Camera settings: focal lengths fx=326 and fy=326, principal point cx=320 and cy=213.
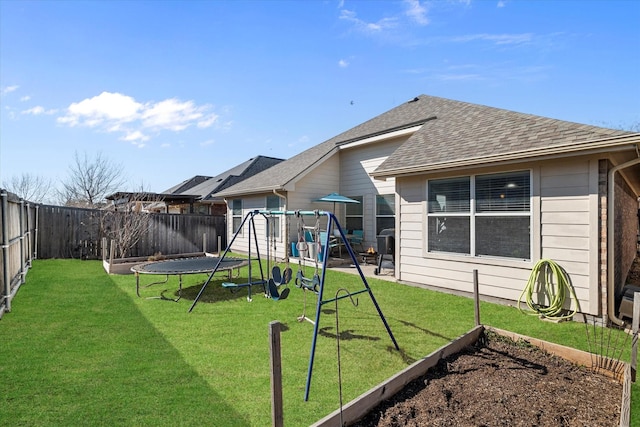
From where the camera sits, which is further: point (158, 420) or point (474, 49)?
point (474, 49)

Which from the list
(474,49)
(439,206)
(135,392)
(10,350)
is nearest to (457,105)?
(474,49)

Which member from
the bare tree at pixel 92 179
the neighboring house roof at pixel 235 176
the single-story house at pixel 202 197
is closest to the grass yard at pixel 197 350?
the single-story house at pixel 202 197

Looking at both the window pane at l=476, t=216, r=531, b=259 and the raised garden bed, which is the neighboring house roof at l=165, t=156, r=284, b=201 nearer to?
the window pane at l=476, t=216, r=531, b=259

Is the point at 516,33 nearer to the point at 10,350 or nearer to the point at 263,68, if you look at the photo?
the point at 263,68

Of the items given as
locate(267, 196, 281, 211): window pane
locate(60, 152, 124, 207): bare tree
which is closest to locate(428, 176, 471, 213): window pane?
locate(267, 196, 281, 211): window pane

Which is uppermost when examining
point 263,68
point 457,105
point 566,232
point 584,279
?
point 263,68

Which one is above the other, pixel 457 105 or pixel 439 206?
pixel 457 105

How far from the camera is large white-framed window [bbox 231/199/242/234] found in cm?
1404

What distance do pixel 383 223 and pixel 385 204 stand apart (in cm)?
62

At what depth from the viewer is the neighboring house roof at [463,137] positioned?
519 cm

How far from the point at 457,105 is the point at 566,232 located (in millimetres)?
6240

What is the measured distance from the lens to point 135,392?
2969mm

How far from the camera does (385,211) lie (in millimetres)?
10461

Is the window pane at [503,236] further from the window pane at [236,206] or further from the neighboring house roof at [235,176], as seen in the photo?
the neighboring house roof at [235,176]
